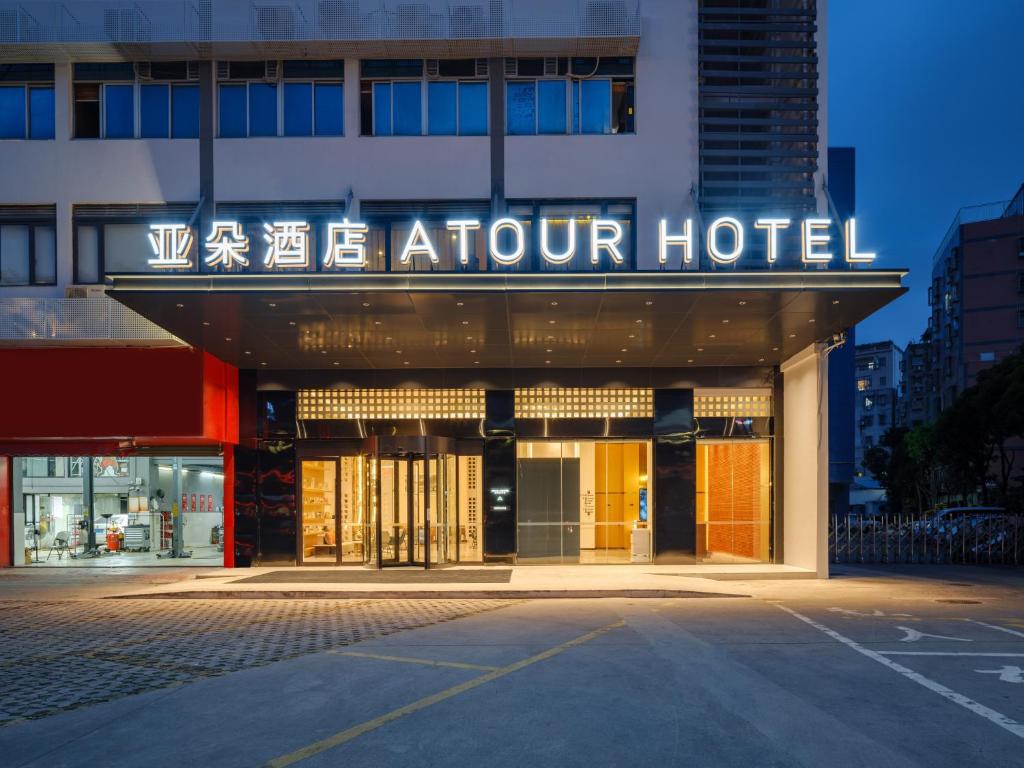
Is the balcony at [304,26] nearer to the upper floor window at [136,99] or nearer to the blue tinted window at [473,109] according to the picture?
the upper floor window at [136,99]

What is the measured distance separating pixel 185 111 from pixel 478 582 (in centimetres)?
1416

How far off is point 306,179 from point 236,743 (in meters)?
16.5

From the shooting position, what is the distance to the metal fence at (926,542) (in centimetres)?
2355

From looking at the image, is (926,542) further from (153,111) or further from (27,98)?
(27,98)

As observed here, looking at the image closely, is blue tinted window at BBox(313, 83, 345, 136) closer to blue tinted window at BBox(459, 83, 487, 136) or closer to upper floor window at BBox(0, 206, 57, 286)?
blue tinted window at BBox(459, 83, 487, 136)

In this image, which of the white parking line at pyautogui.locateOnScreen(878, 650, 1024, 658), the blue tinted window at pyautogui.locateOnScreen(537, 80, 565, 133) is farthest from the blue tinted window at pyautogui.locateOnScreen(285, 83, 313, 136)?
the white parking line at pyautogui.locateOnScreen(878, 650, 1024, 658)

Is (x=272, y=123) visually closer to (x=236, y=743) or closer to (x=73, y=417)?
(x=73, y=417)

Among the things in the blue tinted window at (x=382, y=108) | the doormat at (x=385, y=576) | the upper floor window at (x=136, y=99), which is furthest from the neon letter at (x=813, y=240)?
the upper floor window at (x=136, y=99)

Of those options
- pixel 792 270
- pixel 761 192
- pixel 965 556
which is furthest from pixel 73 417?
pixel 965 556

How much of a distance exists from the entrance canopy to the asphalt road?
5804 millimetres

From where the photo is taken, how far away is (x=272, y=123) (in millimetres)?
21375

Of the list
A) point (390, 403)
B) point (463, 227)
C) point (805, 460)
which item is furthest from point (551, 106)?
point (805, 460)

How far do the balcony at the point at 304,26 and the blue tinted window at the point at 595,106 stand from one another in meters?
0.98

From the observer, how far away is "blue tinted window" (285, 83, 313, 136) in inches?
840
